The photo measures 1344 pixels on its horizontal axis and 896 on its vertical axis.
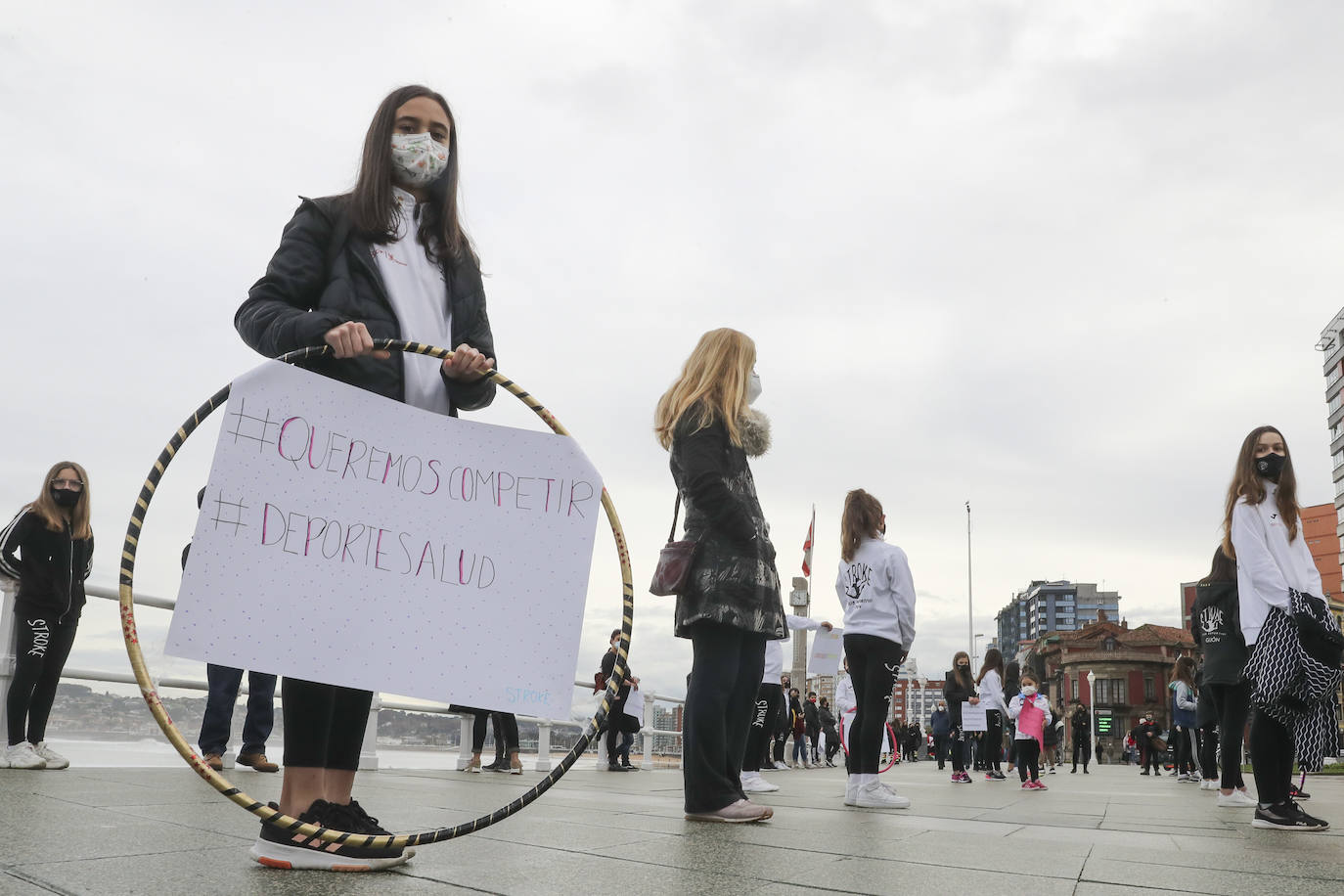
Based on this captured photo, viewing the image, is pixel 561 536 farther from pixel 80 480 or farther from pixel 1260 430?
pixel 80 480

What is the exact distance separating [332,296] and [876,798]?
15.2ft

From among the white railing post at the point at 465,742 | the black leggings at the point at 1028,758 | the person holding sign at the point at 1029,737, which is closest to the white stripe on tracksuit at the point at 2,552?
the white railing post at the point at 465,742

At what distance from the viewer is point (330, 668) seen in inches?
92.0

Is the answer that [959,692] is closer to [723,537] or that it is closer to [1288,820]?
[1288,820]

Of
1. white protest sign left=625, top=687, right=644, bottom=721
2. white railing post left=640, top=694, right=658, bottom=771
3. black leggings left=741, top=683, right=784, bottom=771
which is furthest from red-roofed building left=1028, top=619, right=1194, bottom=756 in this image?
black leggings left=741, top=683, right=784, bottom=771

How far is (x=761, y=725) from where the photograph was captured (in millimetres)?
10422

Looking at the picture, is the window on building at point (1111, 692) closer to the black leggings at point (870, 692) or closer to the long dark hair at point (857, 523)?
the long dark hair at point (857, 523)

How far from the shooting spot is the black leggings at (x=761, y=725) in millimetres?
8781

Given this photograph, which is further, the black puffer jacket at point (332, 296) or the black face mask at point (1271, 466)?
the black face mask at point (1271, 466)

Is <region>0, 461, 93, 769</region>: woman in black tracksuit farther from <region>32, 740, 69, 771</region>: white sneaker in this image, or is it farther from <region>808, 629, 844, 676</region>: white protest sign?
<region>808, 629, 844, 676</region>: white protest sign

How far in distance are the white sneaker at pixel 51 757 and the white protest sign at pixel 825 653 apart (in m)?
5.76

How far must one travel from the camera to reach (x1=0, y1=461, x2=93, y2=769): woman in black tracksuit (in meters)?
6.01

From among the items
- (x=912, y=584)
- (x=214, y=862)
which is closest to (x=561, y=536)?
(x=214, y=862)

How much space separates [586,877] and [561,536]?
0.85 metres
